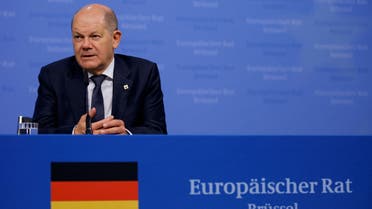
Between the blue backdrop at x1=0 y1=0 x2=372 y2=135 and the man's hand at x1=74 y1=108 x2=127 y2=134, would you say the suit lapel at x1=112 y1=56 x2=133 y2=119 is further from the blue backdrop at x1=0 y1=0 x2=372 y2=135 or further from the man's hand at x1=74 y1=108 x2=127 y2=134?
the blue backdrop at x1=0 y1=0 x2=372 y2=135

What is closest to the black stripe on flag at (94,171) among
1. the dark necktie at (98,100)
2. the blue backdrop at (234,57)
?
the dark necktie at (98,100)

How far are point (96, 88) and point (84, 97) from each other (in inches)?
2.5

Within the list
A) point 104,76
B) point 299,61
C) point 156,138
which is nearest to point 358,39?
point 299,61

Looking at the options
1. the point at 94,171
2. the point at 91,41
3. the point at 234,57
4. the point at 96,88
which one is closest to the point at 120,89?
the point at 96,88

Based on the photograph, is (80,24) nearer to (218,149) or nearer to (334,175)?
(218,149)

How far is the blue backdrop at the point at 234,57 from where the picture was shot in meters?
3.78

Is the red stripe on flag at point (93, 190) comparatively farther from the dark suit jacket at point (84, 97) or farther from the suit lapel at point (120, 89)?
the suit lapel at point (120, 89)

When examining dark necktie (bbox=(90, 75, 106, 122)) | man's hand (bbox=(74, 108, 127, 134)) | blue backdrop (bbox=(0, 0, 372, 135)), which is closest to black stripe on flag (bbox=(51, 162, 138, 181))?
man's hand (bbox=(74, 108, 127, 134))

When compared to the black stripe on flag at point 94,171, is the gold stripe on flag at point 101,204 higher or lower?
lower

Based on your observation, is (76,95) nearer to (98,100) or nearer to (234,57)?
(98,100)

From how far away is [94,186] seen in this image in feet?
5.27

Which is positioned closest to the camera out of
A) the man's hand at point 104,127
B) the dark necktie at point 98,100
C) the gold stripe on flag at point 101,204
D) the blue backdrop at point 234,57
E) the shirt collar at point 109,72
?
the gold stripe on flag at point 101,204

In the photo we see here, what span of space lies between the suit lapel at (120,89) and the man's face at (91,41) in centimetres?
8

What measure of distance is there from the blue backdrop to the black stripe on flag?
224cm
